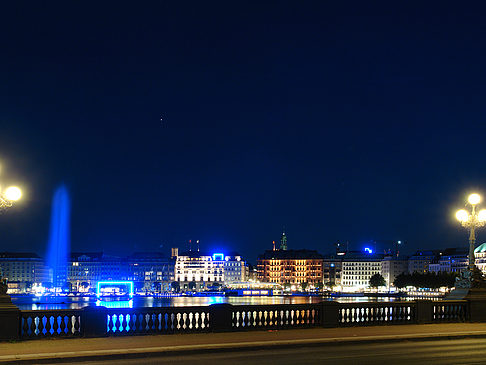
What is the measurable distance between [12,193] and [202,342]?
8379mm

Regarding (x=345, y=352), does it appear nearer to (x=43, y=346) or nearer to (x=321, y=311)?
(x=321, y=311)

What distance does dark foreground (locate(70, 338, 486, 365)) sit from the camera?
747 inches

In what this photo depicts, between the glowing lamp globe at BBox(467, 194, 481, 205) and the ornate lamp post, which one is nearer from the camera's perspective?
the ornate lamp post

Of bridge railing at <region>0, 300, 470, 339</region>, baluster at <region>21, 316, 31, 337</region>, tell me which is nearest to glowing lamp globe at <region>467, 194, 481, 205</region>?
bridge railing at <region>0, 300, 470, 339</region>

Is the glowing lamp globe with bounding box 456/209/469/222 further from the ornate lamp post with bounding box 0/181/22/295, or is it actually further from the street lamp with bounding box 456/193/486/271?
the ornate lamp post with bounding box 0/181/22/295

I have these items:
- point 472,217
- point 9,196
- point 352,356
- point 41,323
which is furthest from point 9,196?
point 472,217

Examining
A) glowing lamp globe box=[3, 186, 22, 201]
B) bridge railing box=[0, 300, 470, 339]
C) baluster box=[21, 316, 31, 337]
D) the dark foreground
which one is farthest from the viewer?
glowing lamp globe box=[3, 186, 22, 201]

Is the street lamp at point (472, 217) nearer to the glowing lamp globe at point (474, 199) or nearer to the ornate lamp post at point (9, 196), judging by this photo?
the glowing lamp globe at point (474, 199)

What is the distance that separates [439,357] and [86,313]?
35.3ft

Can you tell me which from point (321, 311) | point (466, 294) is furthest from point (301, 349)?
point (466, 294)

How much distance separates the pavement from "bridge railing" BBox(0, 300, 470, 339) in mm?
426

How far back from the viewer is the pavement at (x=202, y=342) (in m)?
19.0

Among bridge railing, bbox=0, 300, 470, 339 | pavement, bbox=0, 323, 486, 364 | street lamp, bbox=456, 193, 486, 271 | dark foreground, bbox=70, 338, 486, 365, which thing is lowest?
dark foreground, bbox=70, 338, 486, 365

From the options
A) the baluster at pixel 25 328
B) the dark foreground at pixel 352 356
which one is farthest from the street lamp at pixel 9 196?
the dark foreground at pixel 352 356
